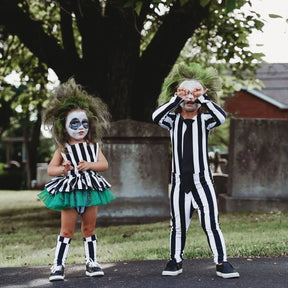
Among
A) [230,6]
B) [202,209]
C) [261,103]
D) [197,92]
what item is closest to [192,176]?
[202,209]

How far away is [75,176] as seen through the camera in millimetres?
4520

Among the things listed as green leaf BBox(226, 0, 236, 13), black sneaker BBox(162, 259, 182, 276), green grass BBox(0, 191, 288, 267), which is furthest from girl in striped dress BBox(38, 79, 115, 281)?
green leaf BBox(226, 0, 236, 13)

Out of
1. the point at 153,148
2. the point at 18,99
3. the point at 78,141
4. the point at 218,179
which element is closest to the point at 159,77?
the point at 153,148

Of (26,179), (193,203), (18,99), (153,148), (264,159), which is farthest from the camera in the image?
(26,179)

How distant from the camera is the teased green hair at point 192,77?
4.71 meters

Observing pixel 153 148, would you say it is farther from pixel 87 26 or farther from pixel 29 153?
pixel 29 153

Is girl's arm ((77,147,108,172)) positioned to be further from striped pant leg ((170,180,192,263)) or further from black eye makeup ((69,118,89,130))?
striped pant leg ((170,180,192,263))

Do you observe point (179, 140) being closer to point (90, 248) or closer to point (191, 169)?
point (191, 169)

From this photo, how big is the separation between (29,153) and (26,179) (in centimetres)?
136

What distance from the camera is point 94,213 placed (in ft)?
15.1

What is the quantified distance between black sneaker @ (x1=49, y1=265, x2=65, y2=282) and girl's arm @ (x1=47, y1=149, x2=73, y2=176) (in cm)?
81

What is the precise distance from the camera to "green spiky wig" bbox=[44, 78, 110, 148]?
477 cm

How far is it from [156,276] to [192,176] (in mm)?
930

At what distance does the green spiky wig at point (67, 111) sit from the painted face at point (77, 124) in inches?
3.8
